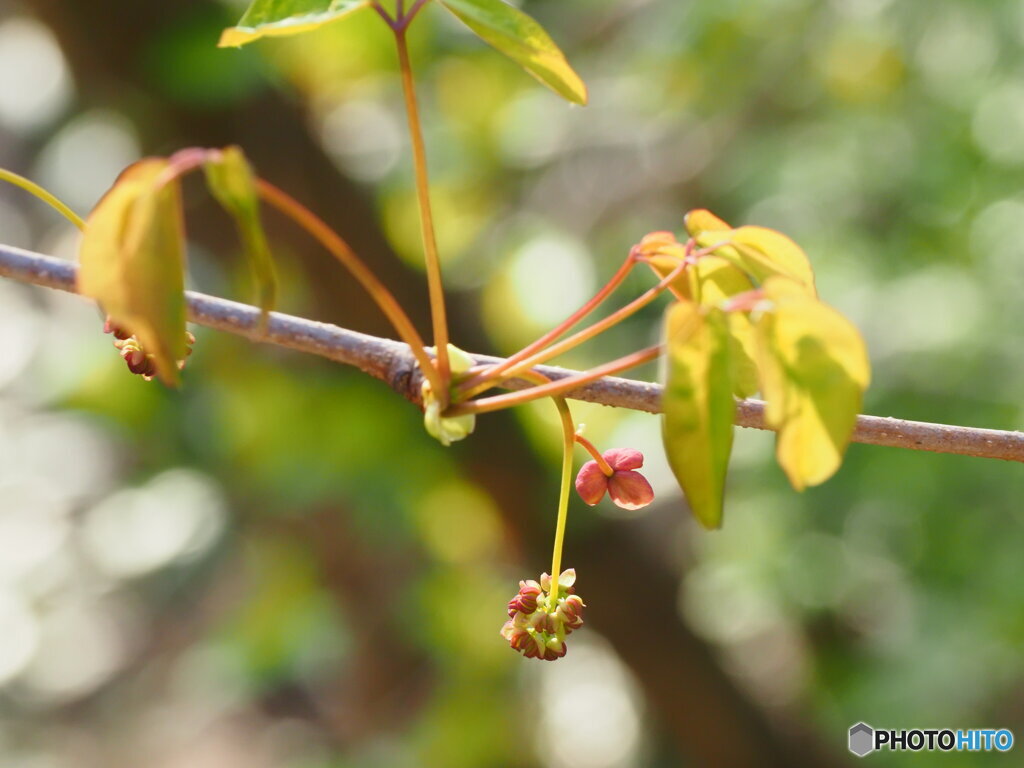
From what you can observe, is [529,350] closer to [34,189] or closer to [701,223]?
[701,223]

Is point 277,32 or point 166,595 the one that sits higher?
point 277,32

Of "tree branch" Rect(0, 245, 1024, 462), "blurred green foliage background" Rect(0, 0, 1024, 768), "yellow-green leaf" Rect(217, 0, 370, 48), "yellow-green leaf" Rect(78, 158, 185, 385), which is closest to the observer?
"yellow-green leaf" Rect(78, 158, 185, 385)

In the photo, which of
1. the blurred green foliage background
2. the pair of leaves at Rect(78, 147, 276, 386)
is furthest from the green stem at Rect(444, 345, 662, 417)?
the blurred green foliage background

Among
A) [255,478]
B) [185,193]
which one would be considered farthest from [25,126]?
[255,478]

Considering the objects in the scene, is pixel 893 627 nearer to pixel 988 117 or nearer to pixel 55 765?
pixel 988 117

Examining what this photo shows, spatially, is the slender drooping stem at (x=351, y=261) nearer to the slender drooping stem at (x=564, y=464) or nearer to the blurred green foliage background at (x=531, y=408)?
the slender drooping stem at (x=564, y=464)

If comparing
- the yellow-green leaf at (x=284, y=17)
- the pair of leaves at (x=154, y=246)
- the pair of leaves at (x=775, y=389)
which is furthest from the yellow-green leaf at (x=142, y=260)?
the pair of leaves at (x=775, y=389)

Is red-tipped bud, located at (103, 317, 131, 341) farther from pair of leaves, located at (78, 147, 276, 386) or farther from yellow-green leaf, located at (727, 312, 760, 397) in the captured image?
yellow-green leaf, located at (727, 312, 760, 397)
